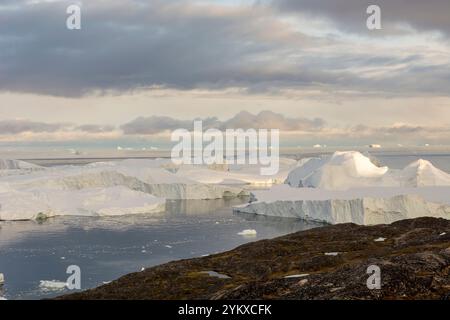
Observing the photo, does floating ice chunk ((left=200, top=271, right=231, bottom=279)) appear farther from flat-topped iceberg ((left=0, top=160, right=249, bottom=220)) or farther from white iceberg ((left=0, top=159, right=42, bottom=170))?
white iceberg ((left=0, top=159, right=42, bottom=170))

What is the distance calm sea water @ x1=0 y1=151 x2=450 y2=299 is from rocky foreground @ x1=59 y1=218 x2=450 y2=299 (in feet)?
36.4

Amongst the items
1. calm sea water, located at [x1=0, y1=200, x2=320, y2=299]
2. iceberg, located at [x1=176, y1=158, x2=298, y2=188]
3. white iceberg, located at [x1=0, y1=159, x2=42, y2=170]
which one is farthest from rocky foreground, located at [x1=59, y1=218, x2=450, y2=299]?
white iceberg, located at [x1=0, y1=159, x2=42, y2=170]

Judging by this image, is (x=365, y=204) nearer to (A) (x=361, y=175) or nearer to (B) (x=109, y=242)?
(A) (x=361, y=175)

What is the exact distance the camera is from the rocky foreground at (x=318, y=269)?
12.2 metres

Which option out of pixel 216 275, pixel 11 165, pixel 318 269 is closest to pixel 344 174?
pixel 216 275

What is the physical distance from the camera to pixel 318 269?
659 inches

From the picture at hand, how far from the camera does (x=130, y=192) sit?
65.6m

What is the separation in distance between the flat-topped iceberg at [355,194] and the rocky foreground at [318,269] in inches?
935

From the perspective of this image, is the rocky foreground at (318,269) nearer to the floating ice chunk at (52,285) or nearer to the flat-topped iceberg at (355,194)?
the floating ice chunk at (52,285)

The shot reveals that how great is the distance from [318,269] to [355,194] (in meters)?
36.9

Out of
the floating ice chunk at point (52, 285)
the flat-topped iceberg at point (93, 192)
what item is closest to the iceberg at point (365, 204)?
the flat-topped iceberg at point (93, 192)

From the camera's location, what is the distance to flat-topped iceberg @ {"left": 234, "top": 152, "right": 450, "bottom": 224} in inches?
1949

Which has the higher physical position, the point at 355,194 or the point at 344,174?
the point at 344,174

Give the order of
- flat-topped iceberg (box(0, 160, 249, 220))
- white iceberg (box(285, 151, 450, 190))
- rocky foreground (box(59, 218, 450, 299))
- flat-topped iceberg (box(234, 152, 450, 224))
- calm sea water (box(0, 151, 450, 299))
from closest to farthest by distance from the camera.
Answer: rocky foreground (box(59, 218, 450, 299)), calm sea water (box(0, 151, 450, 299)), flat-topped iceberg (box(234, 152, 450, 224)), flat-topped iceberg (box(0, 160, 249, 220)), white iceberg (box(285, 151, 450, 190))
